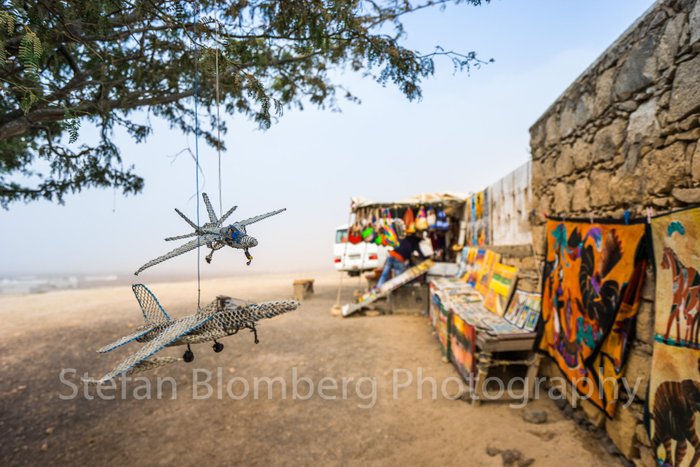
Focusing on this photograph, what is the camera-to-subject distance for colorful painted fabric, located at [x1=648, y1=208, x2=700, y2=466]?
2.44m

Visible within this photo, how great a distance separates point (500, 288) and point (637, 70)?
362 cm

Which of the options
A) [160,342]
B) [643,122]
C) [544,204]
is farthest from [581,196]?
[160,342]

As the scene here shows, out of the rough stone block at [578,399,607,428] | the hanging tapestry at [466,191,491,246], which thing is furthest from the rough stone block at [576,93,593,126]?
the hanging tapestry at [466,191,491,246]

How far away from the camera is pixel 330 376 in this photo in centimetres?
562

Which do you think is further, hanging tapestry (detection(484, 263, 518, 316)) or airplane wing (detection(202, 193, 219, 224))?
hanging tapestry (detection(484, 263, 518, 316))

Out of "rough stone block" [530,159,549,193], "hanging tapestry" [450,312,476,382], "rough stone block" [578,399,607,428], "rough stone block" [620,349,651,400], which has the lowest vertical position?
"rough stone block" [578,399,607,428]

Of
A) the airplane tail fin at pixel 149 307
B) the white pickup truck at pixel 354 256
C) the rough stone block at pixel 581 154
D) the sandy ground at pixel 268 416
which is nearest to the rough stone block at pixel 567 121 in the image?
the rough stone block at pixel 581 154

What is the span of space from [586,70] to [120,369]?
16.5ft

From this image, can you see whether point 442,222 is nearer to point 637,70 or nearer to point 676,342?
point 637,70

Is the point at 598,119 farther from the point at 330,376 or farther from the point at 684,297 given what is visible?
the point at 330,376

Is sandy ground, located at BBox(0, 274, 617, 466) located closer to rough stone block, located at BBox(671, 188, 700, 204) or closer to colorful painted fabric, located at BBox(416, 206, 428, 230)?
rough stone block, located at BBox(671, 188, 700, 204)

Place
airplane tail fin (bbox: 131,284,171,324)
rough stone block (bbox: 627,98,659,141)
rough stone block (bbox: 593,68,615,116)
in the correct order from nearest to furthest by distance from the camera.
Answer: airplane tail fin (bbox: 131,284,171,324) → rough stone block (bbox: 627,98,659,141) → rough stone block (bbox: 593,68,615,116)

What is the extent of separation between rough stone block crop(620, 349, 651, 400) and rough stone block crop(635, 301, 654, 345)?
0.15 m

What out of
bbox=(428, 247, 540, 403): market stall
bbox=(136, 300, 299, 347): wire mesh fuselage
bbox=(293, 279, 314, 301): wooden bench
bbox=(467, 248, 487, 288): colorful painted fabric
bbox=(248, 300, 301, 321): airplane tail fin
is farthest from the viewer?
bbox=(293, 279, 314, 301): wooden bench
